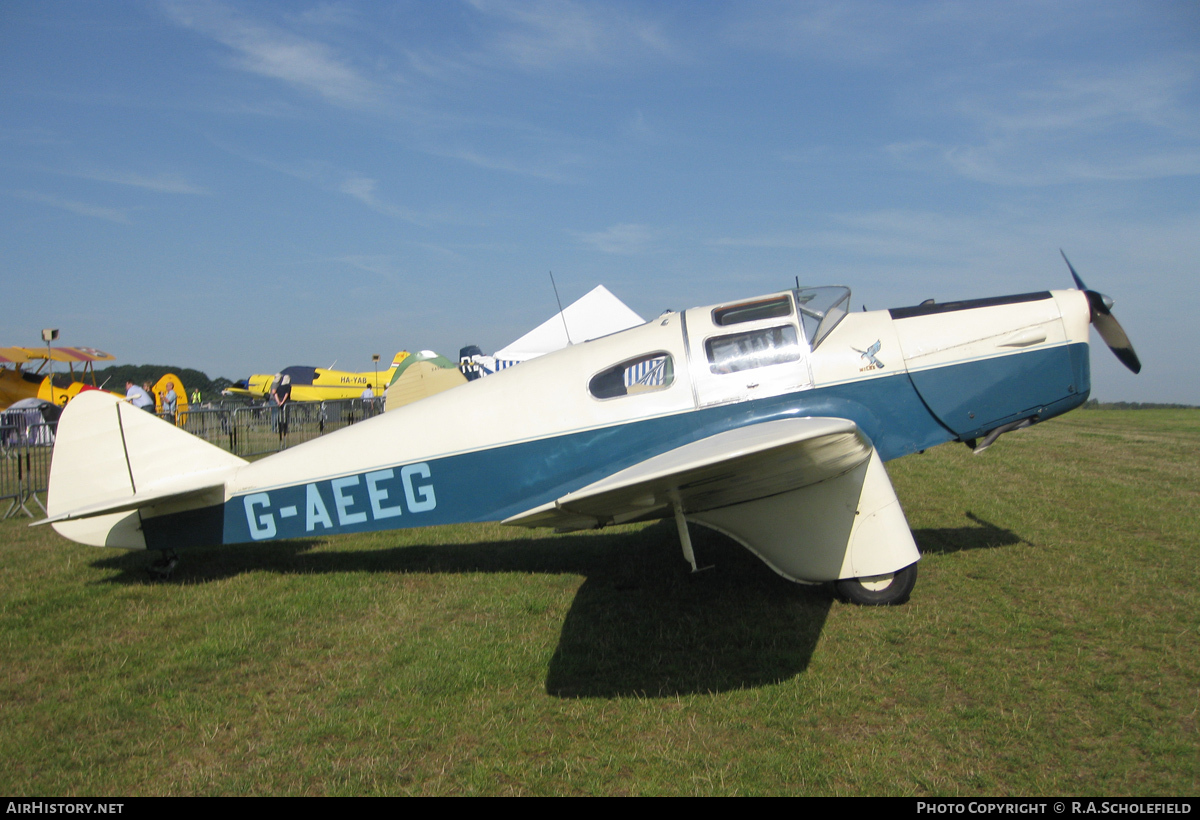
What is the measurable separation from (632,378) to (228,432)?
15.5 meters

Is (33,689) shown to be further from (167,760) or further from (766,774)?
(766,774)

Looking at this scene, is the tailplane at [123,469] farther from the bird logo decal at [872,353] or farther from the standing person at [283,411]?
the standing person at [283,411]

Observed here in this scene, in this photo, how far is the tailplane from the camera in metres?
5.91

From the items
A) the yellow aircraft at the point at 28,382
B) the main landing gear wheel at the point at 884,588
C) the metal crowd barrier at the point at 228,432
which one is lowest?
the main landing gear wheel at the point at 884,588

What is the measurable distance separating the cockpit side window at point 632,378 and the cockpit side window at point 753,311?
48 cm

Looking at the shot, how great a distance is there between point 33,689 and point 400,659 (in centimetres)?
207

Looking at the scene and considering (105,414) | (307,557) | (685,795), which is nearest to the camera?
(685,795)

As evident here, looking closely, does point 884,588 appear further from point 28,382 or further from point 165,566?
point 28,382

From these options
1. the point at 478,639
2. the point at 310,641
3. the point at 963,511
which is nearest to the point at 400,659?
the point at 478,639

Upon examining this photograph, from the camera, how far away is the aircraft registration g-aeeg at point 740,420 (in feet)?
16.2

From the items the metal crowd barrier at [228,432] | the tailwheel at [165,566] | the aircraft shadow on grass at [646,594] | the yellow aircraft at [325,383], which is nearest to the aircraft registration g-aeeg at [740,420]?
the aircraft shadow on grass at [646,594]

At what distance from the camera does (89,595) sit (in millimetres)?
5781

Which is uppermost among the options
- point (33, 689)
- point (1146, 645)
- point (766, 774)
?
point (33, 689)

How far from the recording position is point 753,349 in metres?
5.14
